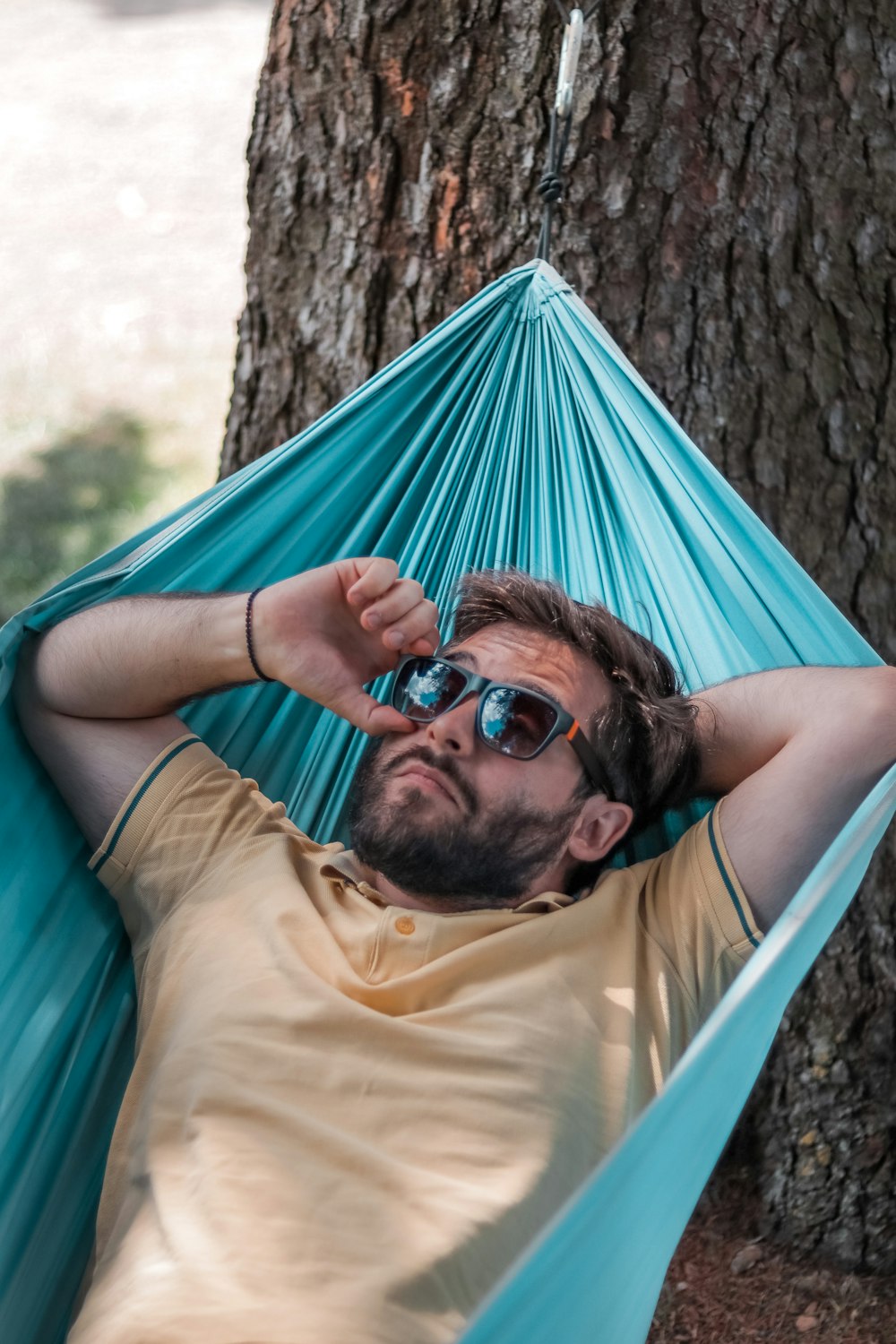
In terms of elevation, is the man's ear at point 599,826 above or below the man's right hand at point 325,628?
below

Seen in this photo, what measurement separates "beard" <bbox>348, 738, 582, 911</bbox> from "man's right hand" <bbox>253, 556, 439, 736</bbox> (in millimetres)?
102

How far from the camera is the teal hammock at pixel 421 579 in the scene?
1571 mm

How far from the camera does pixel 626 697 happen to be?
5.99 feet

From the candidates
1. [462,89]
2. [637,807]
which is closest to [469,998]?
[637,807]

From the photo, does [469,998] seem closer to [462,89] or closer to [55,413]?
[462,89]

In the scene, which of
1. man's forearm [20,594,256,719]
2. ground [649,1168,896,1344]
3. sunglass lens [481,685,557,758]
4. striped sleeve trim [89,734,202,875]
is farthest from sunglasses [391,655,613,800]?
ground [649,1168,896,1344]

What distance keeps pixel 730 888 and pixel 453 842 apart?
36 cm

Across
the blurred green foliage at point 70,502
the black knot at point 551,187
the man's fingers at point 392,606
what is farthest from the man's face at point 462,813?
the blurred green foliage at point 70,502

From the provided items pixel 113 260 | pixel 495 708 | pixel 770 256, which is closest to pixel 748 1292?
pixel 495 708

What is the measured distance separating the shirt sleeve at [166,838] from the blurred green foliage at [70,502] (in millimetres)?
3388

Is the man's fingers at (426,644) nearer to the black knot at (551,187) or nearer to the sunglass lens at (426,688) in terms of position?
the sunglass lens at (426,688)

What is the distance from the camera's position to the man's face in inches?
65.6

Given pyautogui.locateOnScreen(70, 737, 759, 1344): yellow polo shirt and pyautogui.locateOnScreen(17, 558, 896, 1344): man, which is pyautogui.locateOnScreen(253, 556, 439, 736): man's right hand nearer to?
pyautogui.locateOnScreen(17, 558, 896, 1344): man

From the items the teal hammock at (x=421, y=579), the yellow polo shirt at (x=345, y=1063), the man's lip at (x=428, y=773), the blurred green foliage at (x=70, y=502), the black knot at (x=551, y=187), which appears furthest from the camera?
the blurred green foliage at (x=70, y=502)
